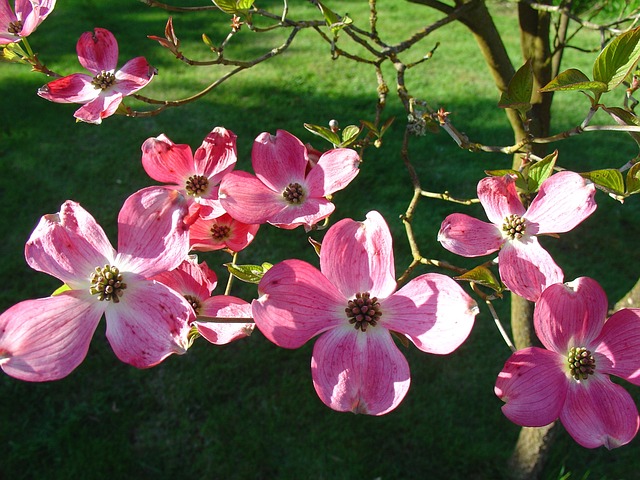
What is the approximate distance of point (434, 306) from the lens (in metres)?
0.49

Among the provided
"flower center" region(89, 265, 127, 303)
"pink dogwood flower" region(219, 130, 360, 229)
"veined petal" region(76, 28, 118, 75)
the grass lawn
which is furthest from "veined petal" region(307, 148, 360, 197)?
the grass lawn

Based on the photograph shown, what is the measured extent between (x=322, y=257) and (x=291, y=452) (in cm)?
124

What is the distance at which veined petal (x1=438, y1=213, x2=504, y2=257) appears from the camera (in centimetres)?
56

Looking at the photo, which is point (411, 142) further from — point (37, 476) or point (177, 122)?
point (37, 476)

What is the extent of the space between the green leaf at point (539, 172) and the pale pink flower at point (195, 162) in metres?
0.32

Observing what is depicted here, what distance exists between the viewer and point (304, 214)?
58 centimetres

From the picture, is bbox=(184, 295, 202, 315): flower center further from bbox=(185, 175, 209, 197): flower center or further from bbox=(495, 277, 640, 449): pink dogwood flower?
bbox=(495, 277, 640, 449): pink dogwood flower

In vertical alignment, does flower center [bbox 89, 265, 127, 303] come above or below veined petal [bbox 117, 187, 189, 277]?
below

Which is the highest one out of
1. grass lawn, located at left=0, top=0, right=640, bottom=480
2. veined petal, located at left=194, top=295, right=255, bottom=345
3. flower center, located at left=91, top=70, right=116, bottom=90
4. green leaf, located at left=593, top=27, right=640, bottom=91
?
green leaf, located at left=593, top=27, right=640, bottom=91

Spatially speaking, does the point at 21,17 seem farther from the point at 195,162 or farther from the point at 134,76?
the point at 195,162

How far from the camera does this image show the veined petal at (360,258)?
522 mm

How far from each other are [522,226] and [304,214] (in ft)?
0.75

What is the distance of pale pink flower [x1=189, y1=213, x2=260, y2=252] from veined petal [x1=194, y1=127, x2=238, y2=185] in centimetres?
6

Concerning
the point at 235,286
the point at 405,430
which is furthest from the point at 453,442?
the point at 235,286
